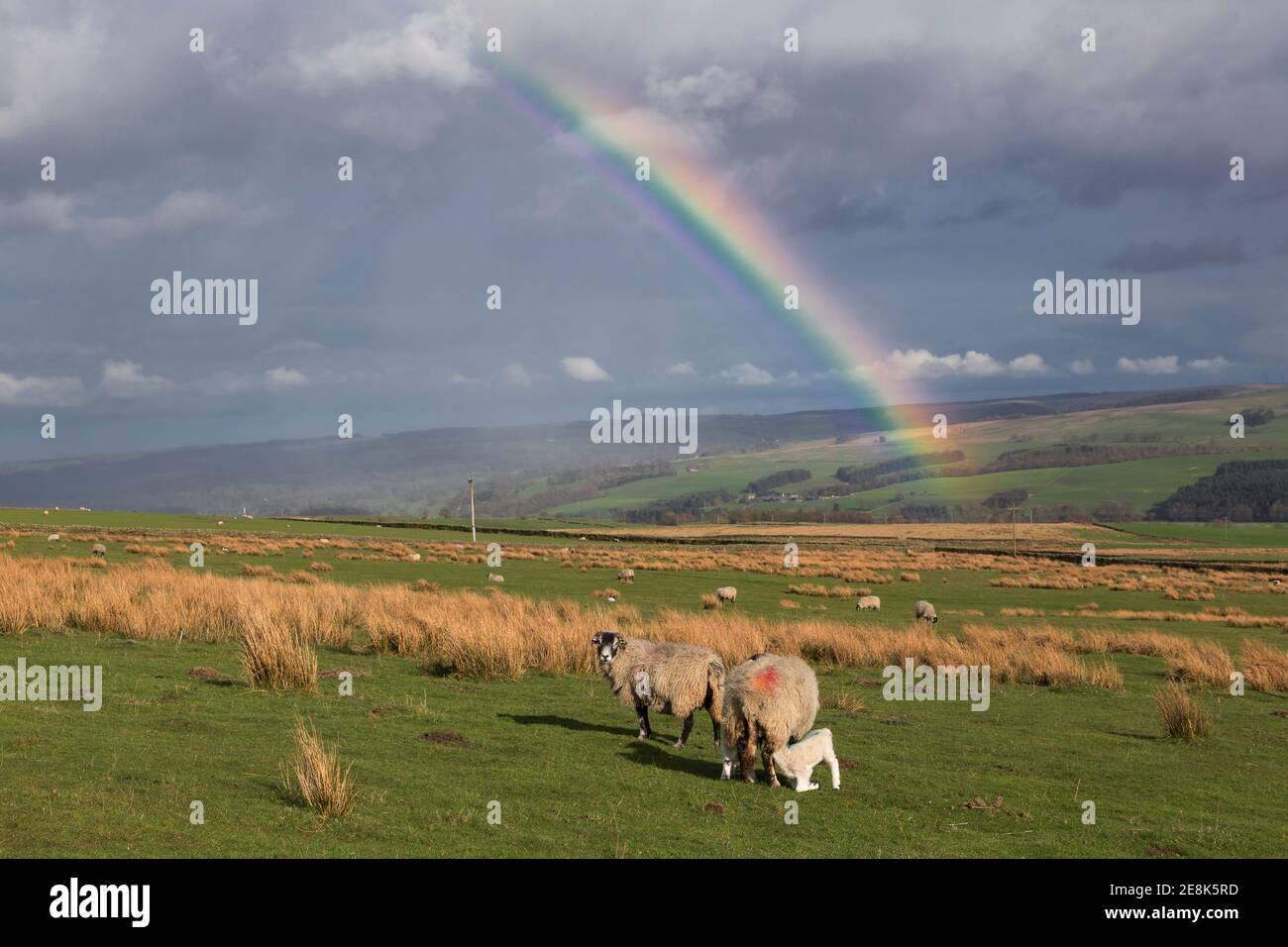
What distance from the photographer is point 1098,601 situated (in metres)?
51.0

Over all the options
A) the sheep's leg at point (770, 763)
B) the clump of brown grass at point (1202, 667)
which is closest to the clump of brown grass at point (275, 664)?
the sheep's leg at point (770, 763)

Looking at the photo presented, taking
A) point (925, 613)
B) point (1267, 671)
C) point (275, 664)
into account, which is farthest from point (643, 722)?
point (925, 613)

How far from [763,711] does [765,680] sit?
42 centimetres

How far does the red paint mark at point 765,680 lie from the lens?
11.7 meters

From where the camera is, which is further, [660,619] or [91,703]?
[660,619]

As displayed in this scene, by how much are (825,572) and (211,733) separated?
54.0 m

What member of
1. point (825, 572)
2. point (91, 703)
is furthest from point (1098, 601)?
point (91, 703)

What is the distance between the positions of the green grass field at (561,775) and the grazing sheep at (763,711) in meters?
0.43

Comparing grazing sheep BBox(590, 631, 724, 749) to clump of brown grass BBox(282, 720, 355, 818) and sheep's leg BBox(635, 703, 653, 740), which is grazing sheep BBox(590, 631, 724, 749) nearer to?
sheep's leg BBox(635, 703, 653, 740)

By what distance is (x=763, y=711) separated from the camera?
11492 millimetres

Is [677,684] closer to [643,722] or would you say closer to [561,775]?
[643,722]

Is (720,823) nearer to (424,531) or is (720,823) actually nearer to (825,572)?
(825,572)

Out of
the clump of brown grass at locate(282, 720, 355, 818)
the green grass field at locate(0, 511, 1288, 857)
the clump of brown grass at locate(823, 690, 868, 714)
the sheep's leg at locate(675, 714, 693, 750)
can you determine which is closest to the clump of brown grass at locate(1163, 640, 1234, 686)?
the green grass field at locate(0, 511, 1288, 857)
